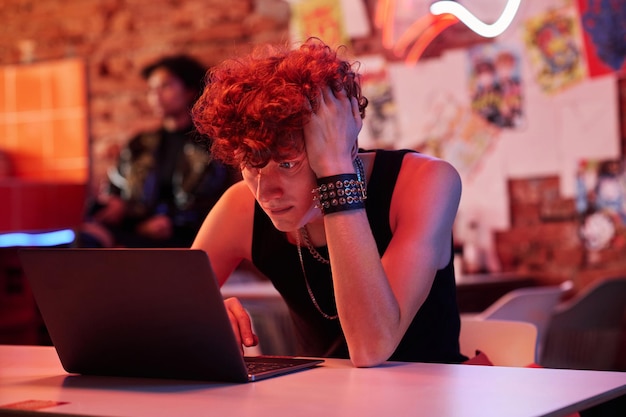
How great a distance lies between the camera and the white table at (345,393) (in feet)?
3.77

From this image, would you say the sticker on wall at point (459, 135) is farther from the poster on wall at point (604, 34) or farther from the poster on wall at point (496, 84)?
the poster on wall at point (604, 34)

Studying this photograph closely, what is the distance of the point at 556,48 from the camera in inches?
192

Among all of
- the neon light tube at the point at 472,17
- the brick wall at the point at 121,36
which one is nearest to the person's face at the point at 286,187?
the neon light tube at the point at 472,17

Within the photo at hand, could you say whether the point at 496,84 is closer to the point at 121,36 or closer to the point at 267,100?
the point at 121,36

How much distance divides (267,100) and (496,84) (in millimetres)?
3680

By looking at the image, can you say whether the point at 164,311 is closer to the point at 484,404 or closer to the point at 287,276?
the point at 484,404

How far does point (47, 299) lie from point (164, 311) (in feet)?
0.82

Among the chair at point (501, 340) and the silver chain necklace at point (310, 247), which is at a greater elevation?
the silver chain necklace at point (310, 247)

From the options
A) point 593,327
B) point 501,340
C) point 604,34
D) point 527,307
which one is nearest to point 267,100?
point 501,340

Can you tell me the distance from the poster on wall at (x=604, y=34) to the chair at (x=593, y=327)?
1085 mm

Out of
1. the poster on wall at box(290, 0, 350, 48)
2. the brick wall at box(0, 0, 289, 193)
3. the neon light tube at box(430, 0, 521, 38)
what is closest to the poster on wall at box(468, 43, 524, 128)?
the poster on wall at box(290, 0, 350, 48)

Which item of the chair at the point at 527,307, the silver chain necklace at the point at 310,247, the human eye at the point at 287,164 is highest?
the human eye at the point at 287,164

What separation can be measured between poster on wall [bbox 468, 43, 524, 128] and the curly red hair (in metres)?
3.44

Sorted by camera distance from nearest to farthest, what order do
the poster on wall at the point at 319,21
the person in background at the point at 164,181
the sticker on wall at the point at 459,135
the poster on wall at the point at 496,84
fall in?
the poster on wall at the point at 496,84 → the sticker on wall at the point at 459,135 → the person in background at the point at 164,181 → the poster on wall at the point at 319,21
